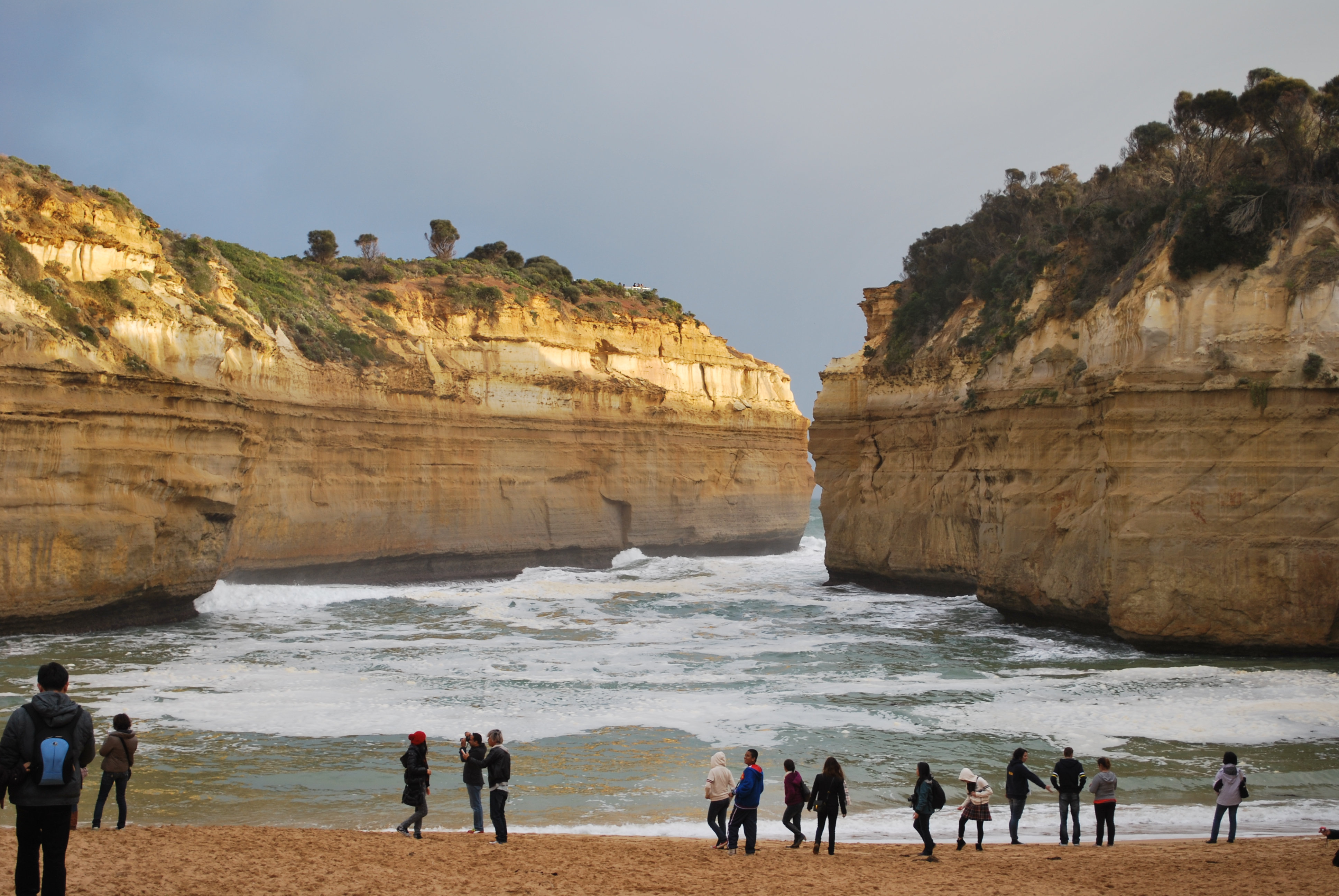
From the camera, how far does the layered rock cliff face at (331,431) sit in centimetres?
1791

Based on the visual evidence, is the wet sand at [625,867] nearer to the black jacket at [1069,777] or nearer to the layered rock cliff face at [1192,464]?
the black jacket at [1069,777]

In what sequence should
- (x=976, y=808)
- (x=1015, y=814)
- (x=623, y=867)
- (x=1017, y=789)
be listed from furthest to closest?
(x=1017, y=789)
(x=1015, y=814)
(x=976, y=808)
(x=623, y=867)

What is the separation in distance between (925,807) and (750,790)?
1407mm

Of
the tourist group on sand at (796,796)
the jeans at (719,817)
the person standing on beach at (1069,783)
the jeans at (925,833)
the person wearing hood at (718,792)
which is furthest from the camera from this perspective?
the person standing on beach at (1069,783)

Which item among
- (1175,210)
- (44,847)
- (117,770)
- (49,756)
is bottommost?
(117,770)

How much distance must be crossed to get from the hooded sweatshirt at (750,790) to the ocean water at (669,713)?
99cm

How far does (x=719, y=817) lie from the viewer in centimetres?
823

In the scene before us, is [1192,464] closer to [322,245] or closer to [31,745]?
[31,745]

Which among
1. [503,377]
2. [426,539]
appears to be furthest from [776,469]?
[426,539]

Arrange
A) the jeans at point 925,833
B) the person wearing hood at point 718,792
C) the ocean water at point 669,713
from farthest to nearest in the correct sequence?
the ocean water at point 669,713, the person wearing hood at point 718,792, the jeans at point 925,833

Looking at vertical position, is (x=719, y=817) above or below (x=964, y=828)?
above

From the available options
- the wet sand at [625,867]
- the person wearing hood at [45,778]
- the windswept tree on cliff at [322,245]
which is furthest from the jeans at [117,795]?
the windswept tree on cliff at [322,245]

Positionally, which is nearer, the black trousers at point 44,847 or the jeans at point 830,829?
the black trousers at point 44,847

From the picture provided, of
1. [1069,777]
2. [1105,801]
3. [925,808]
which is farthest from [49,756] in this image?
[1105,801]
